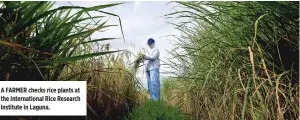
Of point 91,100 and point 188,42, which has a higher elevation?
point 188,42

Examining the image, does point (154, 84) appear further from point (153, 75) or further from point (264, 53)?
point (264, 53)

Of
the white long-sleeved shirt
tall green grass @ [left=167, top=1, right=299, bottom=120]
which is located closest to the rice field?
tall green grass @ [left=167, top=1, right=299, bottom=120]

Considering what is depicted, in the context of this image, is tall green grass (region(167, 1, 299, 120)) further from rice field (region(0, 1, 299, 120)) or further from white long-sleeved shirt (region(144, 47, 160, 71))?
white long-sleeved shirt (region(144, 47, 160, 71))

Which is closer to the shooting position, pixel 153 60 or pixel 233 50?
pixel 233 50

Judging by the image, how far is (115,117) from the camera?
4555 mm

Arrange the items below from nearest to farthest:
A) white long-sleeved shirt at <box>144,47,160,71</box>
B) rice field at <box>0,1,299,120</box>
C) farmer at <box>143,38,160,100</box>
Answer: rice field at <box>0,1,299,120</box>
white long-sleeved shirt at <box>144,47,160,71</box>
farmer at <box>143,38,160,100</box>

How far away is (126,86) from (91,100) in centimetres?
148

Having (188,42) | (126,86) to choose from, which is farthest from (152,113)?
(188,42)

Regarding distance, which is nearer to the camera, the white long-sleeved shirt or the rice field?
the rice field

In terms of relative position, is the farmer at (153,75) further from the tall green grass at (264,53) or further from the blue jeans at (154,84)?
the tall green grass at (264,53)

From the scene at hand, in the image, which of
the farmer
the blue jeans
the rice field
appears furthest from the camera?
the blue jeans

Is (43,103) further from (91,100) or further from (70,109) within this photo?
(91,100)

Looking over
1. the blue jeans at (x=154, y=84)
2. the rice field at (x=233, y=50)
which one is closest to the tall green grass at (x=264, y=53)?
the rice field at (x=233, y=50)

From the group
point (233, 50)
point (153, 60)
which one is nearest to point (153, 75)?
point (153, 60)
